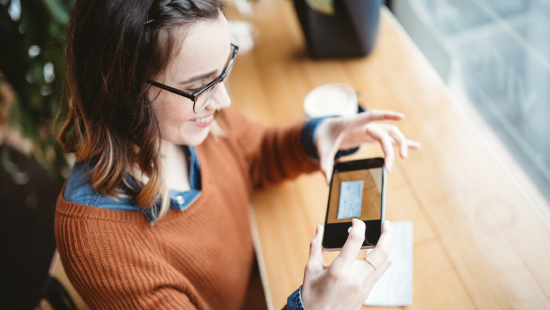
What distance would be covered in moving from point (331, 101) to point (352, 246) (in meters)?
0.57

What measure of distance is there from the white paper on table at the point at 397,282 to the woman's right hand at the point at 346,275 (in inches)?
5.3

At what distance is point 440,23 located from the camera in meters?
1.45

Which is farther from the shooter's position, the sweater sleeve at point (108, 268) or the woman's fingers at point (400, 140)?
the woman's fingers at point (400, 140)

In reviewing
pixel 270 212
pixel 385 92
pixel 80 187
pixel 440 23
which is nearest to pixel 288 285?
pixel 270 212

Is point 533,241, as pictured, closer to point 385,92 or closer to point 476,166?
point 476,166

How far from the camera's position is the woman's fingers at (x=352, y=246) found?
1.97 ft

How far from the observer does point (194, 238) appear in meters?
0.84

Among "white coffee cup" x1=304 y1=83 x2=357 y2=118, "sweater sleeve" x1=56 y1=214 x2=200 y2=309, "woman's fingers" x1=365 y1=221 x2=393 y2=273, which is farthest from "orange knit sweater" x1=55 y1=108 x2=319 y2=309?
"woman's fingers" x1=365 y1=221 x2=393 y2=273

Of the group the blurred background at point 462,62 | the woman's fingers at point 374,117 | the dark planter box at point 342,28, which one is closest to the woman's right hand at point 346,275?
the woman's fingers at point 374,117

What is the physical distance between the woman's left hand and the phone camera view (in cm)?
4

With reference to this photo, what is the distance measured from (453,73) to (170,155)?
97 centimetres

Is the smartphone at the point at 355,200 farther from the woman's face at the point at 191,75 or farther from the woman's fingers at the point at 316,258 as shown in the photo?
the woman's face at the point at 191,75

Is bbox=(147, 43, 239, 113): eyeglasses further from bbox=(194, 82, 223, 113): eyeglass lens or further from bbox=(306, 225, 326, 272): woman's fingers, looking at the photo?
bbox=(306, 225, 326, 272): woman's fingers

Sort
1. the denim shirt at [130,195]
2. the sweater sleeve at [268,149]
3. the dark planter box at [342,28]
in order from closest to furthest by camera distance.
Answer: the denim shirt at [130,195] < the sweater sleeve at [268,149] < the dark planter box at [342,28]
